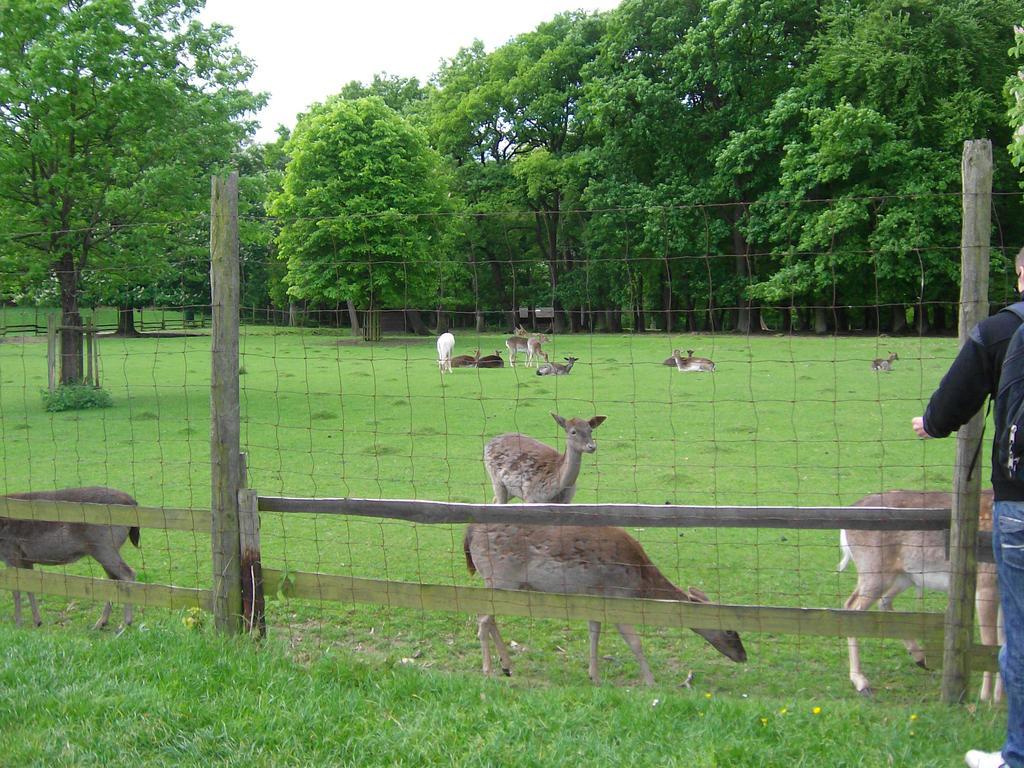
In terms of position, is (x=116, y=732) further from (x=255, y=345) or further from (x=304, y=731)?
(x=255, y=345)

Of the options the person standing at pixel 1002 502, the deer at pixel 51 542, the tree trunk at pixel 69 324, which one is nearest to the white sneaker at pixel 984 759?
the person standing at pixel 1002 502

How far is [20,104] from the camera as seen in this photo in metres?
17.6

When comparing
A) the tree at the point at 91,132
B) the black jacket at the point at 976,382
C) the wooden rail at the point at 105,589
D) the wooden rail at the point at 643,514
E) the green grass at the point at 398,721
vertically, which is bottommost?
the green grass at the point at 398,721

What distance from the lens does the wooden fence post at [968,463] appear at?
14.1 ft

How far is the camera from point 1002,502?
354cm

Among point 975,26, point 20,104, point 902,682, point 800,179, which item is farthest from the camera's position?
point 800,179

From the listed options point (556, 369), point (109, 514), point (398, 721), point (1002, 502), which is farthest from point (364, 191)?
point (1002, 502)

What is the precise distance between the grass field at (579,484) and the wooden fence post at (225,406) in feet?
1.36

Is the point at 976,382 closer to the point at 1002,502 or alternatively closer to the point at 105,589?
the point at 1002,502

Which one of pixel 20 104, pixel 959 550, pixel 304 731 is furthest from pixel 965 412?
pixel 20 104

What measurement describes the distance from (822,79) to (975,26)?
5689 millimetres

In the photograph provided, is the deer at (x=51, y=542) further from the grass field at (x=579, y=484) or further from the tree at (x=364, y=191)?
the tree at (x=364, y=191)

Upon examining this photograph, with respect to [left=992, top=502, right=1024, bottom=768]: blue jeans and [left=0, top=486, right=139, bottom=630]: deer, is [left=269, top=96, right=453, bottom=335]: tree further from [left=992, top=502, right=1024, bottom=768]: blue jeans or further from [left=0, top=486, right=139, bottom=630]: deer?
[left=992, top=502, right=1024, bottom=768]: blue jeans

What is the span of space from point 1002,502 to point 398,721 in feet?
9.10
